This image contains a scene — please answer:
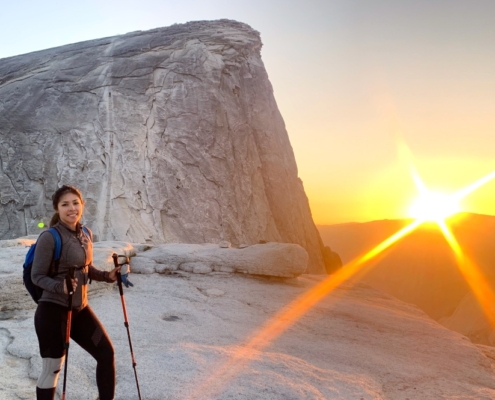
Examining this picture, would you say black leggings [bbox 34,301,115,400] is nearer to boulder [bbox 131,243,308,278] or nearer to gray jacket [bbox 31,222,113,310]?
gray jacket [bbox 31,222,113,310]

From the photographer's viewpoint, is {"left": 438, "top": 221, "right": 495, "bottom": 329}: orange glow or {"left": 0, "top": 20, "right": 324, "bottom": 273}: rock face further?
{"left": 438, "top": 221, "right": 495, "bottom": 329}: orange glow

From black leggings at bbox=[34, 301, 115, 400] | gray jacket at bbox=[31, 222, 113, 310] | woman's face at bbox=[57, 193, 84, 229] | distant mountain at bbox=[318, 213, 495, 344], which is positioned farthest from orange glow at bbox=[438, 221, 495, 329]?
woman's face at bbox=[57, 193, 84, 229]

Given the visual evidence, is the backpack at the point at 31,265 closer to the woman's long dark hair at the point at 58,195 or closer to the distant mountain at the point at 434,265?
the woman's long dark hair at the point at 58,195

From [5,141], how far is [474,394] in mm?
22217

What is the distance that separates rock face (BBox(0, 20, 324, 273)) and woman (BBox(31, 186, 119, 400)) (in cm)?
1376

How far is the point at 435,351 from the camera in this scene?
7.27 metres

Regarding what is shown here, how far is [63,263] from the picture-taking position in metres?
3.21

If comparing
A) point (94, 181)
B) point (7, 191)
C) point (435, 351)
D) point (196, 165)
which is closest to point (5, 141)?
point (7, 191)

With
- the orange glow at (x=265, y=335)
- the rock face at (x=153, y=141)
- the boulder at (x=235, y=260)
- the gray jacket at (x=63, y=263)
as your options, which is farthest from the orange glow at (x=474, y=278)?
the gray jacket at (x=63, y=263)

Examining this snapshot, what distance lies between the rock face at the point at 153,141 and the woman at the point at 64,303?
45.1 ft

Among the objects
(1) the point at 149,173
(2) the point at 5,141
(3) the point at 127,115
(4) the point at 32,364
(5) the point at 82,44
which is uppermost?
(5) the point at 82,44

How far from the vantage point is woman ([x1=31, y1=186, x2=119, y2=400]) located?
10.2 ft

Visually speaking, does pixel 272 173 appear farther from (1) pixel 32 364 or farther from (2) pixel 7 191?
(1) pixel 32 364

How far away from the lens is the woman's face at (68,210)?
10.8 feet
